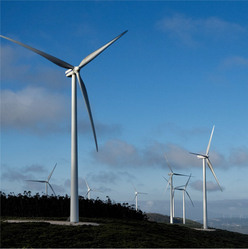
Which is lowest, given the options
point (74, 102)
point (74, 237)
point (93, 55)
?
point (74, 237)

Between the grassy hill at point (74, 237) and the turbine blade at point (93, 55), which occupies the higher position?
the turbine blade at point (93, 55)

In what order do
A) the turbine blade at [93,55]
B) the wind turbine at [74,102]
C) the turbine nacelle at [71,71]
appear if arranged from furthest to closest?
the turbine blade at [93,55] → the turbine nacelle at [71,71] → the wind turbine at [74,102]

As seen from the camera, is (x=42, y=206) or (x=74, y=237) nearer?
(x=74, y=237)

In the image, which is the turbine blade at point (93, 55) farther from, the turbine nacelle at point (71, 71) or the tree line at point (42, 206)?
the tree line at point (42, 206)

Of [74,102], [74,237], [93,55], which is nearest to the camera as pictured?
[74,237]

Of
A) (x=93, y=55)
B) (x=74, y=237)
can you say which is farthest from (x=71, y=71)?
(x=74, y=237)

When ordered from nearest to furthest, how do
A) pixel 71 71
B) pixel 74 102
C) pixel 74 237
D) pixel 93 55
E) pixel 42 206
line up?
pixel 74 237
pixel 74 102
pixel 71 71
pixel 93 55
pixel 42 206

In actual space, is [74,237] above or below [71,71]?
below

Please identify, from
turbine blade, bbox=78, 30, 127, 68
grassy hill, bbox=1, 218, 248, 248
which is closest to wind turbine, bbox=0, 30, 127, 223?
turbine blade, bbox=78, 30, 127, 68

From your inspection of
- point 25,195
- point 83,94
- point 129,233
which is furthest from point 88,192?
point 129,233

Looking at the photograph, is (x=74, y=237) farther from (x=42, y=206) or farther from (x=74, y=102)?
(x=42, y=206)

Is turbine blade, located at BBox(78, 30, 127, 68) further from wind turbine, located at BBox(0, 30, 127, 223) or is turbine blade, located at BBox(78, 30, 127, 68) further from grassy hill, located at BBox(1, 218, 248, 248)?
grassy hill, located at BBox(1, 218, 248, 248)

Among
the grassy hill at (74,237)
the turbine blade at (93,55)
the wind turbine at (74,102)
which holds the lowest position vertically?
the grassy hill at (74,237)

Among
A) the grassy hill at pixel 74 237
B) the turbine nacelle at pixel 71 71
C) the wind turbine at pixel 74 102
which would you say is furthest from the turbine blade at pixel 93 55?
the grassy hill at pixel 74 237
